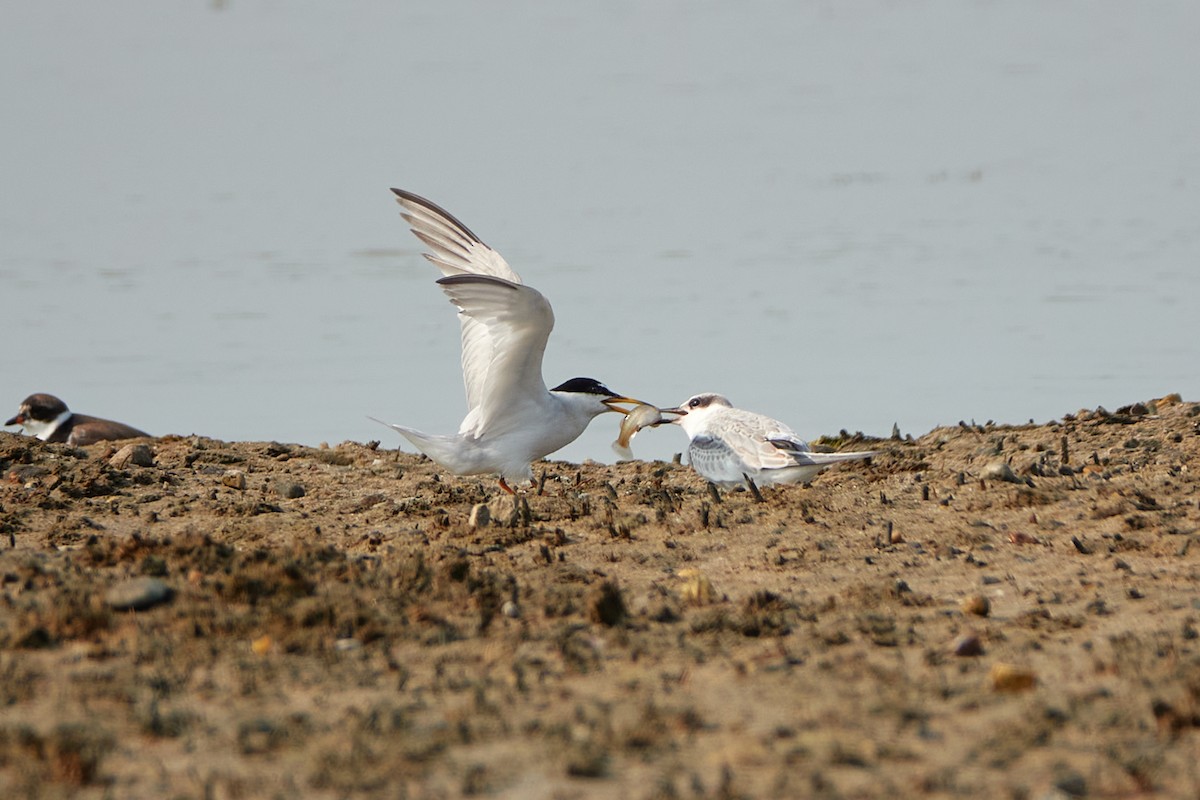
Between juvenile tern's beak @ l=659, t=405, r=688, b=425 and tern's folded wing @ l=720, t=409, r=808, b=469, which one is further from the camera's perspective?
juvenile tern's beak @ l=659, t=405, r=688, b=425

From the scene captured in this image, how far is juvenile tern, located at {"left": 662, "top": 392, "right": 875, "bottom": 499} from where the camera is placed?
25.5ft

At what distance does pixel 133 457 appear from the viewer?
846 centimetres

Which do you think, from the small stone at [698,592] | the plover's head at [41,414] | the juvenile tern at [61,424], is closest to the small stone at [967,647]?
the small stone at [698,592]

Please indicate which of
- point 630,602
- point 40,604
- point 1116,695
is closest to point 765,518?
point 630,602

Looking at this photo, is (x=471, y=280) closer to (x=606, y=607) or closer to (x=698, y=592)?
(x=698, y=592)

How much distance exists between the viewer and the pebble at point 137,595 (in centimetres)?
491

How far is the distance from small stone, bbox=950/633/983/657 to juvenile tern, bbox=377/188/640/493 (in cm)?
362

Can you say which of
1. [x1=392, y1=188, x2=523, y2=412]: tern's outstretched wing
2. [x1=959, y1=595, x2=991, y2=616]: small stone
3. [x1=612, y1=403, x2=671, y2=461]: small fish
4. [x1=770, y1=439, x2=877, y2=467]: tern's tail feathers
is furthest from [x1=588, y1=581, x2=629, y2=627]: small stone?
[x1=612, y1=403, x2=671, y2=461]: small fish

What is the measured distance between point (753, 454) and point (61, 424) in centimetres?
737

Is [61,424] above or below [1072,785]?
above

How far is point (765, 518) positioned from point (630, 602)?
1.72 m

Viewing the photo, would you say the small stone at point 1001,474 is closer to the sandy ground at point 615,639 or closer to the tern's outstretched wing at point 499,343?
the sandy ground at point 615,639

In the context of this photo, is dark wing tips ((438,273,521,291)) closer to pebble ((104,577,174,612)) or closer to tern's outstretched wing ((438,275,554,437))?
tern's outstretched wing ((438,275,554,437))

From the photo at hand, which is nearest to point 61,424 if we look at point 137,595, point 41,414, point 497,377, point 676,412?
point 41,414
